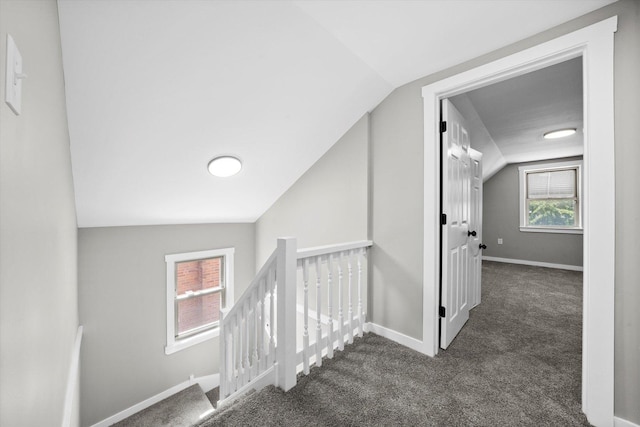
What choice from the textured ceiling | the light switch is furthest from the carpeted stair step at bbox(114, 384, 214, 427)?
the textured ceiling

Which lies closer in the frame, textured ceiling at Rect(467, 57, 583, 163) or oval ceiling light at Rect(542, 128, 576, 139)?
textured ceiling at Rect(467, 57, 583, 163)

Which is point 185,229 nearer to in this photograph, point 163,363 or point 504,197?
point 163,363

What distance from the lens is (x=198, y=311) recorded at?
3.67 meters

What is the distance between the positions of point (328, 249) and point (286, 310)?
56cm

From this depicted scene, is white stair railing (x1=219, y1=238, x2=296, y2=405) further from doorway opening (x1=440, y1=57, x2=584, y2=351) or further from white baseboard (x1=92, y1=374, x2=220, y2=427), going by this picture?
white baseboard (x1=92, y1=374, x2=220, y2=427)

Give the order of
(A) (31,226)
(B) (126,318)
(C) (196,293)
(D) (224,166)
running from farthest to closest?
(C) (196,293), (B) (126,318), (D) (224,166), (A) (31,226)

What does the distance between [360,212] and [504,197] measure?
484cm

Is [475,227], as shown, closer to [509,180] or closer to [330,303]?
[330,303]

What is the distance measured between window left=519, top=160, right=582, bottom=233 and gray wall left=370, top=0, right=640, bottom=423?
4657mm

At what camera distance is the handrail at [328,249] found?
182 cm

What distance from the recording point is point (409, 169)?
221 centimetres

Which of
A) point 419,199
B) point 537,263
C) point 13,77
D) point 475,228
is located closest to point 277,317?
point 419,199

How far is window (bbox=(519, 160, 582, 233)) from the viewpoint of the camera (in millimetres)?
4891

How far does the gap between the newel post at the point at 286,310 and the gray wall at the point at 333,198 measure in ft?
3.42
